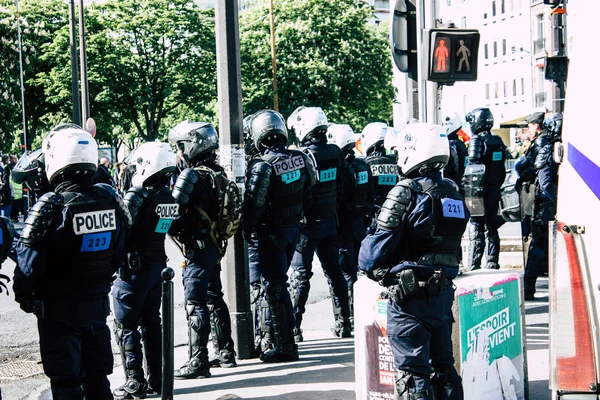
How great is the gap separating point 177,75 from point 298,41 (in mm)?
6617

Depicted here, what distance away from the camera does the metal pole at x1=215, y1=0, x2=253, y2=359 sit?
8094 mm

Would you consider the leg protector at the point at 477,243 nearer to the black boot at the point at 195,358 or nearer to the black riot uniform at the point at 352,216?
the black riot uniform at the point at 352,216

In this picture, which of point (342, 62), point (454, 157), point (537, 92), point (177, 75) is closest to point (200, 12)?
point (177, 75)

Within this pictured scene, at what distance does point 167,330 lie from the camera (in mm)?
5621

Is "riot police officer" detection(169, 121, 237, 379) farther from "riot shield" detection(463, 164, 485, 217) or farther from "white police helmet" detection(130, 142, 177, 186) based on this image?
"riot shield" detection(463, 164, 485, 217)

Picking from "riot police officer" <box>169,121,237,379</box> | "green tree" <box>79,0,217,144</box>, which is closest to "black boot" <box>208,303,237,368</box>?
"riot police officer" <box>169,121,237,379</box>

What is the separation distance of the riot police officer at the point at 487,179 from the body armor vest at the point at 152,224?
19.5 feet

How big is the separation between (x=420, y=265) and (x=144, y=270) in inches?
92.0

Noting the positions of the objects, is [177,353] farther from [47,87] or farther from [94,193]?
[47,87]

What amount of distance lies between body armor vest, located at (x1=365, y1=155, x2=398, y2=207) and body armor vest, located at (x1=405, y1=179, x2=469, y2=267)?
17.6ft

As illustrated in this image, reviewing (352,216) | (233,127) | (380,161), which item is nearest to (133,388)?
(233,127)

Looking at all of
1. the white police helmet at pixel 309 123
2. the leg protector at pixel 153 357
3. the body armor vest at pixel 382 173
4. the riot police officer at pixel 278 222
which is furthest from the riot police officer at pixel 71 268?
the body armor vest at pixel 382 173

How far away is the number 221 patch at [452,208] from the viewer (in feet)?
17.7

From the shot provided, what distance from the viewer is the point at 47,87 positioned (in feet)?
152
